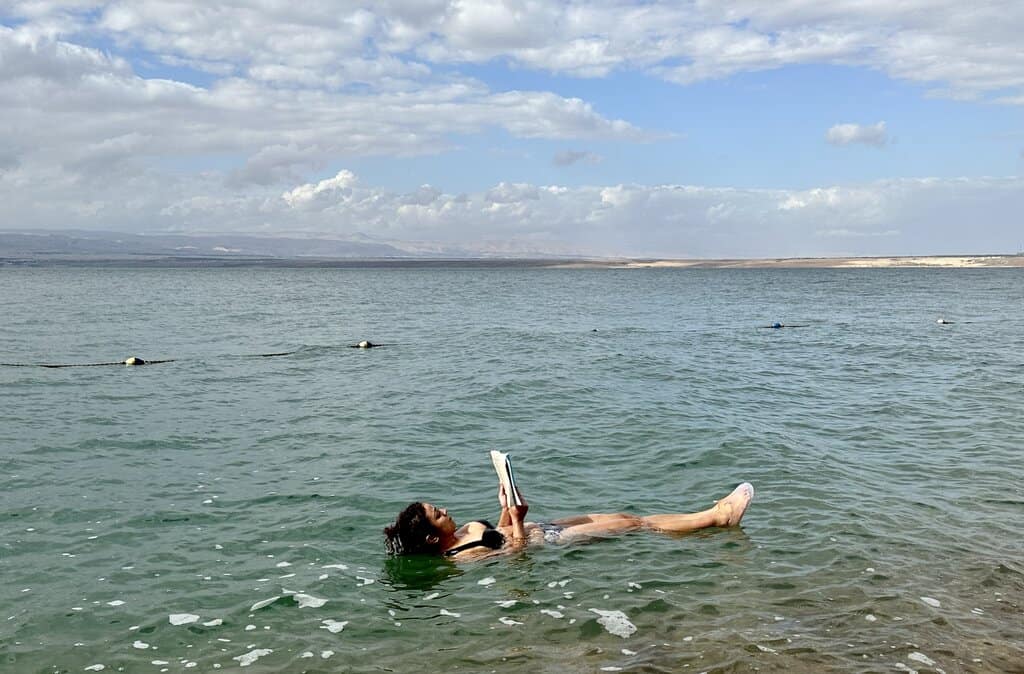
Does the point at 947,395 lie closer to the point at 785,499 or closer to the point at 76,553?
the point at 785,499

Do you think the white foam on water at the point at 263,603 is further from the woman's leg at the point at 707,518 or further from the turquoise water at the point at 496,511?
the woman's leg at the point at 707,518

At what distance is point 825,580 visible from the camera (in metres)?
10.9

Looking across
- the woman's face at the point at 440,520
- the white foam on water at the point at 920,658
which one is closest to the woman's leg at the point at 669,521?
the woman's face at the point at 440,520

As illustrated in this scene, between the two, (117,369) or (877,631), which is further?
(117,369)

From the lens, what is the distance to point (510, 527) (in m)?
12.5

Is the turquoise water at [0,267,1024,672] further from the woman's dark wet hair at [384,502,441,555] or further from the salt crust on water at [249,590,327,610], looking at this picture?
the woman's dark wet hair at [384,502,441,555]

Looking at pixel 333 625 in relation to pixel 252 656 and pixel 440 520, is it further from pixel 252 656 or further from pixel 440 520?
pixel 440 520

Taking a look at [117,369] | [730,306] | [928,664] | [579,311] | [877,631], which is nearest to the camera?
[928,664]

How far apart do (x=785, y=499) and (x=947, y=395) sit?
14531 millimetres

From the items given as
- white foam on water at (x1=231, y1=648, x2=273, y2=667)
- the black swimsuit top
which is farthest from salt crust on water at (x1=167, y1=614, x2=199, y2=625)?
the black swimsuit top

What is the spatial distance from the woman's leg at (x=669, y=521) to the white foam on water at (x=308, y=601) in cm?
407

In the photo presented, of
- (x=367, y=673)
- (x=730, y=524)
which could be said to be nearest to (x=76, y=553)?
(x=367, y=673)

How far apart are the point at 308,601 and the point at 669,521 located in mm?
5907

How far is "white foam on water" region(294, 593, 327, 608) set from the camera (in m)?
10.5
